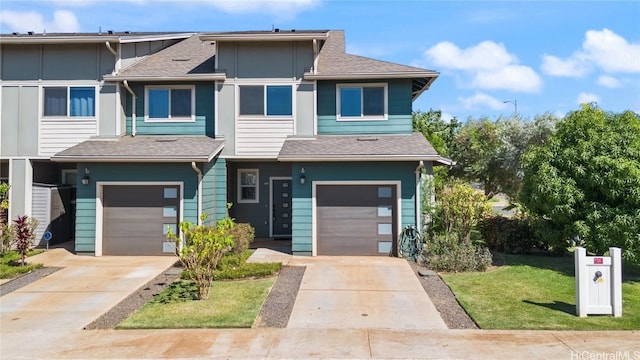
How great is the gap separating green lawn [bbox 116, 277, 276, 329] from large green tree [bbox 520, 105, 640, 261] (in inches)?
270

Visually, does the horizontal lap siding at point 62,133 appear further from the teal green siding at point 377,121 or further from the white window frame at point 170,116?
the teal green siding at point 377,121

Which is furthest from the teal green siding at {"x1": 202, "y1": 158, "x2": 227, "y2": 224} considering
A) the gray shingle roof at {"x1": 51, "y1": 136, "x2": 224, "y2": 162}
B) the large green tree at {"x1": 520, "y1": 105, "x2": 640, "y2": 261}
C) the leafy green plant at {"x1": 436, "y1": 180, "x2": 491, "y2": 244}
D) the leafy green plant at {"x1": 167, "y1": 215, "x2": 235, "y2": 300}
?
the large green tree at {"x1": 520, "y1": 105, "x2": 640, "y2": 261}

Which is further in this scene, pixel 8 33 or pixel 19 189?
pixel 8 33

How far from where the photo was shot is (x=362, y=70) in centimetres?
1275

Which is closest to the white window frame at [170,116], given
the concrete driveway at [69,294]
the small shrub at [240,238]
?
the small shrub at [240,238]

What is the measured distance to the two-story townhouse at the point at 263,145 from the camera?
1177 centimetres

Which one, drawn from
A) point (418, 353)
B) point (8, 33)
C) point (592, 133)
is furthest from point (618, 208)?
point (8, 33)

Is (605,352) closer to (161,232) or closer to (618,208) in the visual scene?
(618,208)

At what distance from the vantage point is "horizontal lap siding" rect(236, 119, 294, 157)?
41.8 feet

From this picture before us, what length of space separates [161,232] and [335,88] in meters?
6.79

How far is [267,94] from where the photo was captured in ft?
42.1

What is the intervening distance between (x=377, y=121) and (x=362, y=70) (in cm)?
163

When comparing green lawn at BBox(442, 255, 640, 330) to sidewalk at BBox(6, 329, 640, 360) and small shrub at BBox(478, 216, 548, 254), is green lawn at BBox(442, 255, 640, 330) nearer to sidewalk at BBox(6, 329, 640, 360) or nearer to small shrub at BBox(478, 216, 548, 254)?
sidewalk at BBox(6, 329, 640, 360)

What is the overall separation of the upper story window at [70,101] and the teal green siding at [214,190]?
13.7ft
